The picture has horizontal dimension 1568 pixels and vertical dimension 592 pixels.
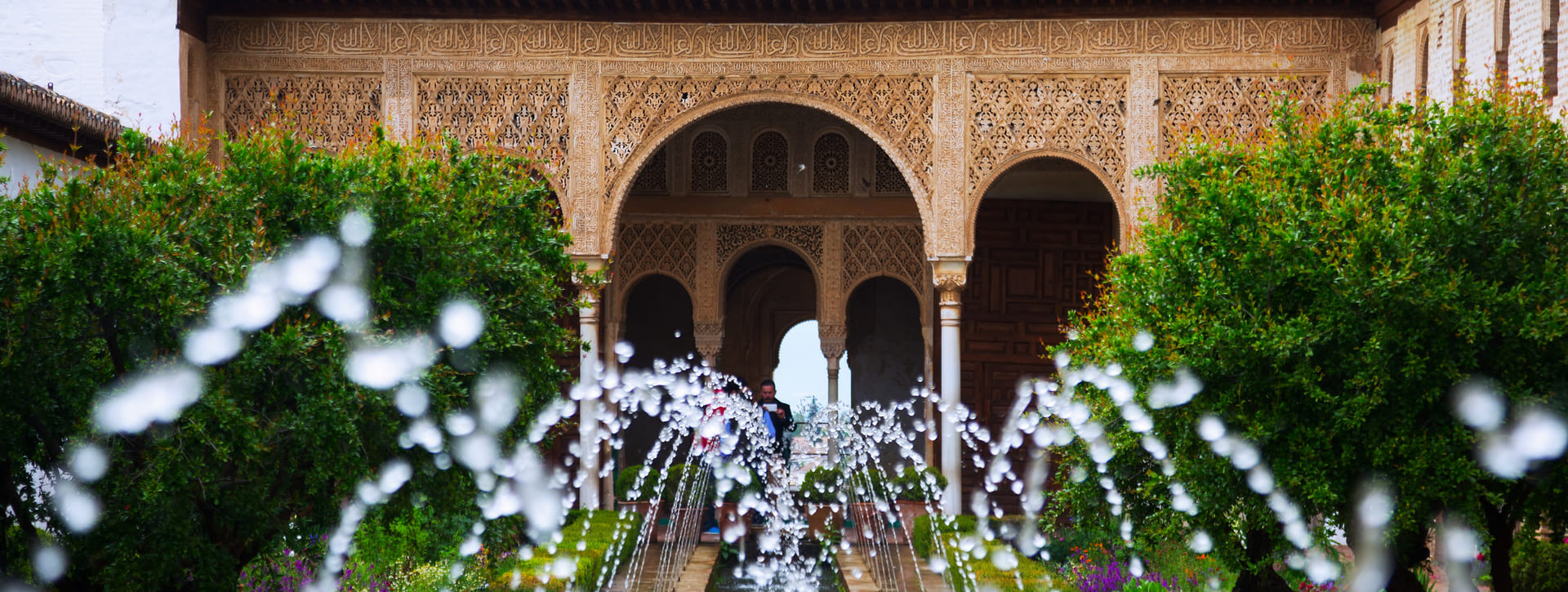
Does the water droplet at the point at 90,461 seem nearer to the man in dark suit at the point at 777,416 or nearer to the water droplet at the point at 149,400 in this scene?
the water droplet at the point at 149,400

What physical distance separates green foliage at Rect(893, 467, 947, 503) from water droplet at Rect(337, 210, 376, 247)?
21.2 feet

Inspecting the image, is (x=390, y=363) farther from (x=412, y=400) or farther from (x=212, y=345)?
(x=212, y=345)

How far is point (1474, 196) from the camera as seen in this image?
530 centimetres

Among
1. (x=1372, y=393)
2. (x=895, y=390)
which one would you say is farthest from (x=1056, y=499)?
(x=895, y=390)

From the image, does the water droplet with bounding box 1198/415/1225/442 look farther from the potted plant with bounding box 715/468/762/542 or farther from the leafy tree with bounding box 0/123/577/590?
the potted plant with bounding box 715/468/762/542

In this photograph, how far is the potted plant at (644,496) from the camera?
36.2 ft

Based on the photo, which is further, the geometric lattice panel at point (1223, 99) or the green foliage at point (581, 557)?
the geometric lattice panel at point (1223, 99)

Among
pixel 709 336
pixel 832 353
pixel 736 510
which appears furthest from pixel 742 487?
pixel 832 353

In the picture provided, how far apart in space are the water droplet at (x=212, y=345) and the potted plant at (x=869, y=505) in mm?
6754

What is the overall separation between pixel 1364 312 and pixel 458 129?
7.78 meters

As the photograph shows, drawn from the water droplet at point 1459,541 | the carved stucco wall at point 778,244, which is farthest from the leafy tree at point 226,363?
the carved stucco wall at point 778,244

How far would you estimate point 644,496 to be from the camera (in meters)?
11.2

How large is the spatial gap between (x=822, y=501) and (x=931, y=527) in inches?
48.4

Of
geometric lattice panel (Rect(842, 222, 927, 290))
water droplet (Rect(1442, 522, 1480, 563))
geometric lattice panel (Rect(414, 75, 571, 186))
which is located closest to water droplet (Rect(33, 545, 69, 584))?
water droplet (Rect(1442, 522, 1480, 563))
